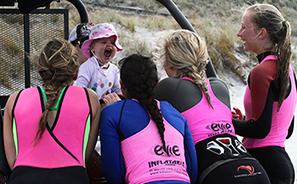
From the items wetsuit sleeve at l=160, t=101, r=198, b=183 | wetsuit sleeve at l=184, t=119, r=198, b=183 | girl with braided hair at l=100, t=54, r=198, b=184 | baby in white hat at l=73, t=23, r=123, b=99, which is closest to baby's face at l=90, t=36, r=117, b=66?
baby in white hat at l=73, t=23, r=123, b=99

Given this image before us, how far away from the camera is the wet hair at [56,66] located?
154cm

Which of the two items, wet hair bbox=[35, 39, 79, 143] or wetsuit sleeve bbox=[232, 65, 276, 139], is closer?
wet hair bbox=[35, 39, 79, 143]

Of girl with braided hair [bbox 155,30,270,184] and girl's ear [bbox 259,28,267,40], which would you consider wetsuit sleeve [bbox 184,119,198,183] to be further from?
girl's ear [bbox 259,28,267,40]

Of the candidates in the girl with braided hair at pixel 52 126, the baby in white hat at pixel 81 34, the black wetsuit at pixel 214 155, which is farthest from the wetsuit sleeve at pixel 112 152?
the baby in white hat at pixel 81 34

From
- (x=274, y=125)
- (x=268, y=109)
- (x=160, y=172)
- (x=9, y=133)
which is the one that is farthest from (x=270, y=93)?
(x=9, y=133)

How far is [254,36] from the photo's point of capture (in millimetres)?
1990

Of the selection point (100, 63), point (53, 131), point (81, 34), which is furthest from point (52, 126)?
point (81, 34)

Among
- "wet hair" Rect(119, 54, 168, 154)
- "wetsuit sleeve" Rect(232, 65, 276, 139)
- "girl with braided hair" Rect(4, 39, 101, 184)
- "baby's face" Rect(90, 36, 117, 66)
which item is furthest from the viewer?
"baby's face" Rect(90, 36, 117, 66)

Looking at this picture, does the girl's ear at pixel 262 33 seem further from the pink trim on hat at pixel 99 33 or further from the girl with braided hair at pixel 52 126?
the pink trim on hat at pixel 99 33

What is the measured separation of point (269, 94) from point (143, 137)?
84 cm

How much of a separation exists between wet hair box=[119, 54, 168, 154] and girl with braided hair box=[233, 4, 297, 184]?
67 cm

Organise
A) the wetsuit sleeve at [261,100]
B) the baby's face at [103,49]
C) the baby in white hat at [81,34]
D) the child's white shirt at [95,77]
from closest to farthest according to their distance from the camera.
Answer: the wetsuit sleeve at [261,100] → the child's white shirt at [95,77] → the baby's face at [103,49] → the baby in white hat at [81,34]

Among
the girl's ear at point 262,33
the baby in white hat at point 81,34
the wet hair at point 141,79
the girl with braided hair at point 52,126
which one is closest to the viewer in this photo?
the girl with braided hair at point 52,126

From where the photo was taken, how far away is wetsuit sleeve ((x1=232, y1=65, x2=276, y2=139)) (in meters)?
1.75
